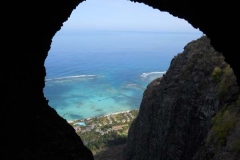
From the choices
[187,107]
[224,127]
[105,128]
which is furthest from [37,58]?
[105,128]

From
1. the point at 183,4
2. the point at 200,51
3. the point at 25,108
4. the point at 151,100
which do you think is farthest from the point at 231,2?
the point at 151,100

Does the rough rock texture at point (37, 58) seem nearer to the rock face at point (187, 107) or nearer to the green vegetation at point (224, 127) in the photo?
the green vegetation at point (224, 127)

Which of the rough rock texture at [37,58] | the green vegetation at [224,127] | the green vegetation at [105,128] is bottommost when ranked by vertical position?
the green vegetation at [105,128]

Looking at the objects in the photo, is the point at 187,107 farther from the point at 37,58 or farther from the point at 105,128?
the point at 105,128

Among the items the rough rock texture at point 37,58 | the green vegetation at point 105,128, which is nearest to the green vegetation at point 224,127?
the rough rock texture at point 37,58

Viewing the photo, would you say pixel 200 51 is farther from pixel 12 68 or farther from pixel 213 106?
pixel 12 68
